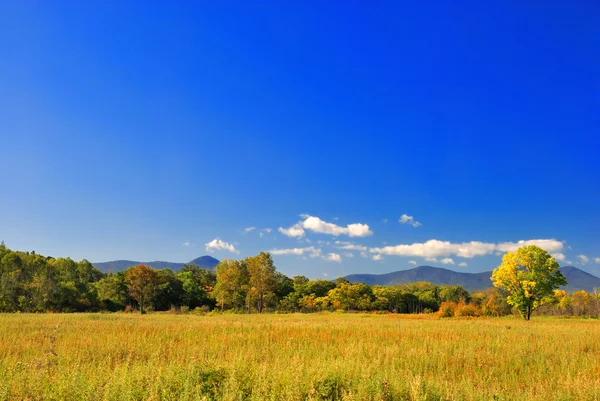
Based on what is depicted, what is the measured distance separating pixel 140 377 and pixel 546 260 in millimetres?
45595

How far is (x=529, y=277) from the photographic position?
40.1 m

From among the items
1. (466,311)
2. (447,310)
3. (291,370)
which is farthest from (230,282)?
(291,370)

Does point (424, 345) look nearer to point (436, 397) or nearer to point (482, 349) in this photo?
point (482, 349)

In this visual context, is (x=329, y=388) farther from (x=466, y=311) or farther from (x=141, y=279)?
(x=141, y=279)

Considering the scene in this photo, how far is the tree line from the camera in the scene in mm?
53781

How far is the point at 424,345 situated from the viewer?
496 inches

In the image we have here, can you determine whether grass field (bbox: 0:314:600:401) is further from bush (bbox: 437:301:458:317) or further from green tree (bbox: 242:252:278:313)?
green tree (bbox: 242:252:278:313)

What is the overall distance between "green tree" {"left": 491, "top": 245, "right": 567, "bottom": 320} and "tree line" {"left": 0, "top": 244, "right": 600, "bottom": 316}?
1535 millimetres

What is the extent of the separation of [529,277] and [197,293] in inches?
2492

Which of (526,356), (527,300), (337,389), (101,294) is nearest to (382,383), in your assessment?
(337,389)

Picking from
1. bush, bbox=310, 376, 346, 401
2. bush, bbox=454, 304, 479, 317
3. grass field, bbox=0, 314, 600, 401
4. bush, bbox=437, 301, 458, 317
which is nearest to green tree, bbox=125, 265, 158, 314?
bush, bbox=437, 301, 458, 317

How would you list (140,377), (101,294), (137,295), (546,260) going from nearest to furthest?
(140,377) → (546,260) → (137,295) → (101,294)

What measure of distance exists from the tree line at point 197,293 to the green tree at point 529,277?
5.04 ft

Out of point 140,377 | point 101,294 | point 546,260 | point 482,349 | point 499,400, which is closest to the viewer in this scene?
point 499,400
